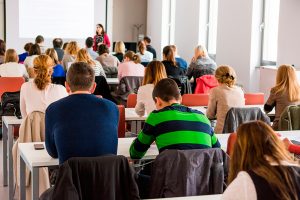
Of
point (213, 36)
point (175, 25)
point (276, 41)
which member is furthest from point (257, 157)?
point (175, 25)

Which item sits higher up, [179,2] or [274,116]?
[179,2]

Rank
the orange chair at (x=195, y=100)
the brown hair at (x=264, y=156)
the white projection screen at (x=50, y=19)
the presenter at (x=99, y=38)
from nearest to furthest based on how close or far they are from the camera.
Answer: the brown hair at (x=264, y=156)
the orange chair at (x=195, y=100)
the presenter at (x=99, y=38)
the white projection screen at (x=50, y=19)

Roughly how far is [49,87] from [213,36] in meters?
7.85

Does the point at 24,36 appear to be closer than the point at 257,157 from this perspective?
No

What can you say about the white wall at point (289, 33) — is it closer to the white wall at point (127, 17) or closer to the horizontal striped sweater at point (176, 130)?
the horizontal striped sweater at point (176, 130)

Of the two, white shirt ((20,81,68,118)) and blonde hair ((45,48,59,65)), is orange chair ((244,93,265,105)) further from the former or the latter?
blonde hair ((45,48,59,65))

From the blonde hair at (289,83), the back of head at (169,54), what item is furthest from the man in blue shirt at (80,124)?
the back of head at (169,54)

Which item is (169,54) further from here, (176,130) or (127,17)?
(127,17)

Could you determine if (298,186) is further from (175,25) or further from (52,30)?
(52,30)

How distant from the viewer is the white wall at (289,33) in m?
8.51

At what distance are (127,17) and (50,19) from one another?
248 cm

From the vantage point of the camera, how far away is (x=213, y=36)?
39.8ft

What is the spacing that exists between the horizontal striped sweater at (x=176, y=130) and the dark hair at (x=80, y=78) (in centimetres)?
45

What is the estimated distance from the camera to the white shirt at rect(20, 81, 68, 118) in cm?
461
